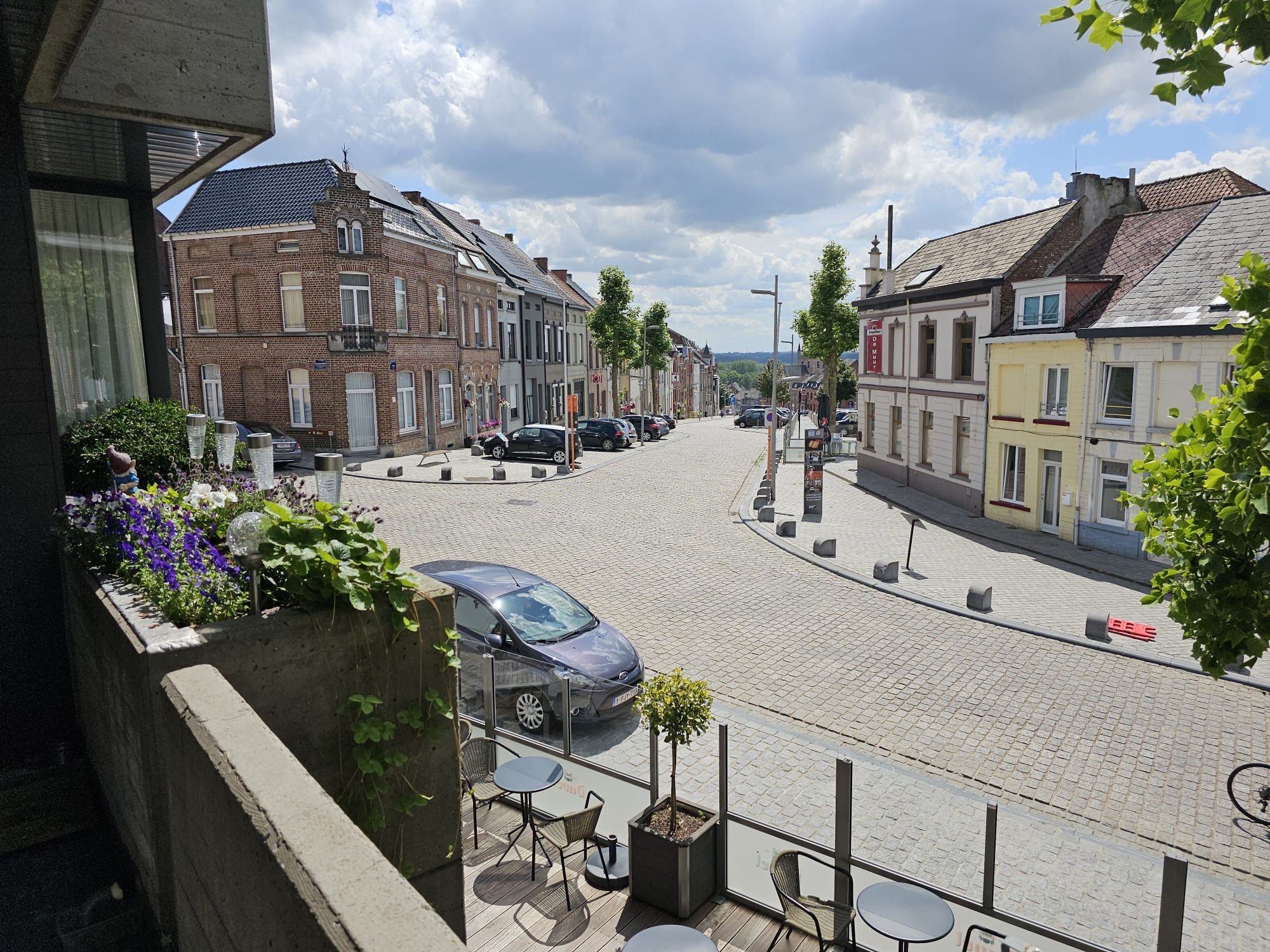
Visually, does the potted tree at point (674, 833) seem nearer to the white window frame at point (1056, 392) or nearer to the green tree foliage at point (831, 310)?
the white window frame at point (1056, 392)

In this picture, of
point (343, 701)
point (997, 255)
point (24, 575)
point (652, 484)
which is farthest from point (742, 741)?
point (997, 255)

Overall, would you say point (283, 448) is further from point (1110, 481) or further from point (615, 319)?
point (615, 319)

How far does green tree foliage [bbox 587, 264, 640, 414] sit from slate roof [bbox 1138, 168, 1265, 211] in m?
31.5

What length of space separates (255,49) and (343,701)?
4.74m

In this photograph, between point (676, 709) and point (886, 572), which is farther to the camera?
point (886, 572)

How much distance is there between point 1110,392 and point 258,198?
30.4m

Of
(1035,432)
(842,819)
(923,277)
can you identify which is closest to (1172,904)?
(842,819)

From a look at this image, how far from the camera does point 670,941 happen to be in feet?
17.0

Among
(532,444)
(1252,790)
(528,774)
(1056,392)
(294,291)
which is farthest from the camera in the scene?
(532,444)

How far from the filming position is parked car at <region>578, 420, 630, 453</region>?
42.5 m

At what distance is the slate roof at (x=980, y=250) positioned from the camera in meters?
27.5

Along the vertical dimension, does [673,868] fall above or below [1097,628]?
above

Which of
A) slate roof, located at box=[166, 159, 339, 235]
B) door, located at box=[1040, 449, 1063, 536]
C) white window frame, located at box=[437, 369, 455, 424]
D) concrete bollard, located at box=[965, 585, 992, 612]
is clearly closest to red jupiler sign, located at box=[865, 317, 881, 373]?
door, located at box=[1040, 449, 1063, 536]

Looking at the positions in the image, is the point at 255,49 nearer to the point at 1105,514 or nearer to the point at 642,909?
the point at 642,909
